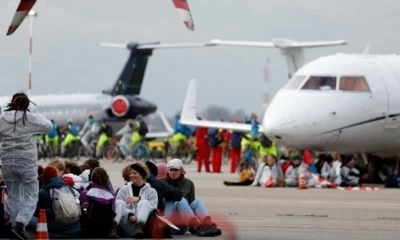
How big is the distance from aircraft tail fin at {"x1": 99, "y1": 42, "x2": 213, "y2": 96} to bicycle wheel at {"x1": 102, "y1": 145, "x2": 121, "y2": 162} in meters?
17.0

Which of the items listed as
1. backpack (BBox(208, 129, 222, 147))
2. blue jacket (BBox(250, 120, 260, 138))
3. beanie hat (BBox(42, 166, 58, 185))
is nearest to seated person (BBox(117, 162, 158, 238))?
beanie hat (BBox(42, 166, 58, 185))

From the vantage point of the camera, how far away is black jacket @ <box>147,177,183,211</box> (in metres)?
16.9

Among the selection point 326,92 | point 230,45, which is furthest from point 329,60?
point 230,45

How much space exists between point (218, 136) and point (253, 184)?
9864 millimetres

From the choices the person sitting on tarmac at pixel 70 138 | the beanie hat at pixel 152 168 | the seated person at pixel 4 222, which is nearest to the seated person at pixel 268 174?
the beanie hat at pixel 152 168

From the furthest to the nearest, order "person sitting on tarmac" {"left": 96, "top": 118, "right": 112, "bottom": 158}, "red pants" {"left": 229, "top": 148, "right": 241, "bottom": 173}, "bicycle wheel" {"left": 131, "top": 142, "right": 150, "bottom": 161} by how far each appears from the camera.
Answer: "person sitting on tarmac" {"left": 96, "top": 118, "right": 112, "bottom": 158} < "bicycle wheel" {"left": 131, "top": 142, "right": 150, "bottom": 161} < "red pants" {"left": 229, "top": 148, "right": 241, "bottom": 173}

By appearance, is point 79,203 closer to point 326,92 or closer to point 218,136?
point 326,92

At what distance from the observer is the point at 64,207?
15742 millimetres

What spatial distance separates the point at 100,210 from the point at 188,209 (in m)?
1.39

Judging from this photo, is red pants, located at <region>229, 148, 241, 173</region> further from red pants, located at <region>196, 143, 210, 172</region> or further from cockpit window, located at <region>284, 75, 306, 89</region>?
cockpit window, located at <region>284, 75, 306, 89</region>

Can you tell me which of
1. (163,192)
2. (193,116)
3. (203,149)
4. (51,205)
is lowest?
(51,205)

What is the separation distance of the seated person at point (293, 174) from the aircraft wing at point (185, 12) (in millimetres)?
15164

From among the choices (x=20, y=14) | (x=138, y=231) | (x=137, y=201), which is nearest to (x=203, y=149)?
(x=137, y=201)

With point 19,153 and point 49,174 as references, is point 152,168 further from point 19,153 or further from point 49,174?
point 19,153
